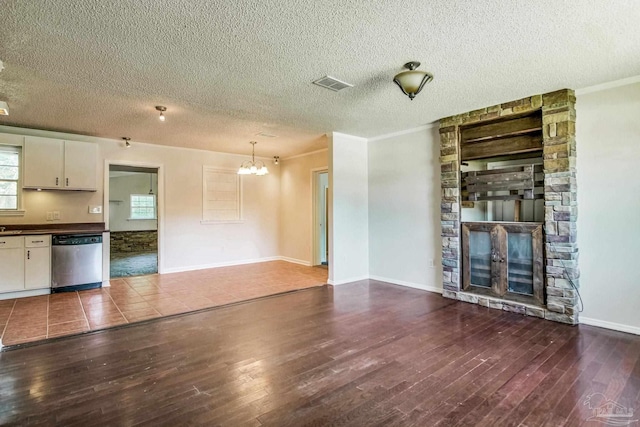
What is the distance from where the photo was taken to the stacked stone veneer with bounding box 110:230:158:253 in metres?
10.2

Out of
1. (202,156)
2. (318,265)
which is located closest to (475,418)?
(318,265)

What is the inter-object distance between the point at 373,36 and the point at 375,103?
5.14 feet

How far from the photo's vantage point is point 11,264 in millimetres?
4676

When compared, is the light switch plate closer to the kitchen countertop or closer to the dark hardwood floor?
the kitchen countertop

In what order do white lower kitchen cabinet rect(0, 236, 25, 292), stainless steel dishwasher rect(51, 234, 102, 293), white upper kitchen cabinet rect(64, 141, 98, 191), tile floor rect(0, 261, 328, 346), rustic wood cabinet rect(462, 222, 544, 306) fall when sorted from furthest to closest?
1. white upper kitchen cabinet rect(64, 141, 98, 191)
2. stainless steel dishwasher rect(51, 234, 102, 293)
3. white lower kitchen cabinet rect(0, 236, 25, 292)
4. rustic wood cabinet rect(462, 222, 544, 306)
5. tile floor rect(0, 261, 328, 346)

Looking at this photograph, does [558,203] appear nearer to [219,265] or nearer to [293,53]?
[293,53]

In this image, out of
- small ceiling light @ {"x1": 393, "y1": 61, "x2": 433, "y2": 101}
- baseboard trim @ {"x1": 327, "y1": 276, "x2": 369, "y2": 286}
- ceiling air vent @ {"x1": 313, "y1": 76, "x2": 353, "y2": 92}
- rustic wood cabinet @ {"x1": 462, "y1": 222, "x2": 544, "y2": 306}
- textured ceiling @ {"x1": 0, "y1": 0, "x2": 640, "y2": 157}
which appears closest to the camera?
textured ceiling @ {"x1": 0, "y1": 0, "x2": 640, "y2": 157}

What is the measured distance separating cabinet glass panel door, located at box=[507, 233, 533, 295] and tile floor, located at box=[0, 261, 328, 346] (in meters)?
2.86

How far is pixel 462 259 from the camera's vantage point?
4613 millimetres

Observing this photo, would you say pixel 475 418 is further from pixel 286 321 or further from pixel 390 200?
pixel 390 200

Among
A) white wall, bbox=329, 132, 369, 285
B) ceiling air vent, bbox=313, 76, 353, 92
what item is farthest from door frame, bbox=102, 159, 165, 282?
ceiling air vent, bbox=313, 76, 353, 92

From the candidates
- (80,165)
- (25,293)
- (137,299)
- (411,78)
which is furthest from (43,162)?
(411,78)

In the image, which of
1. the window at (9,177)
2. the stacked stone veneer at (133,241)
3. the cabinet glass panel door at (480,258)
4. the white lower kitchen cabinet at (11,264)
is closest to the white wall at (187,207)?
the window at (9,177)

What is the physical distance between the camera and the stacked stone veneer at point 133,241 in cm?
1019
